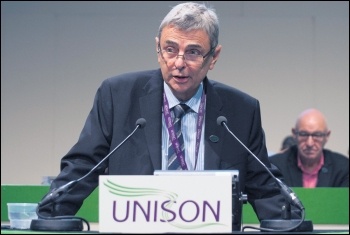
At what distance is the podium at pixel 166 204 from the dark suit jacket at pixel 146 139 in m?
0.61

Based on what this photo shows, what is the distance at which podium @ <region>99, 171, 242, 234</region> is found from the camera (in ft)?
8.62

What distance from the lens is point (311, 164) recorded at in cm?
691

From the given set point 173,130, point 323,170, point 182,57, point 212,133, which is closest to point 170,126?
point 173,130

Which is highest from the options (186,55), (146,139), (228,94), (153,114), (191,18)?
(191,18)

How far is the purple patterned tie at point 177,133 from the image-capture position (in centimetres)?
333

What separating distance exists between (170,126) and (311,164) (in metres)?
3.69

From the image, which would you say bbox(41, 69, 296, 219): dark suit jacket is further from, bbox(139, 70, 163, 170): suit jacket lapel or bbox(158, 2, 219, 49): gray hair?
bbox(158, 2, 219, 49): gray hair

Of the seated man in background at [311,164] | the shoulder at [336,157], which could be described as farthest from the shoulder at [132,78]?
the shoulder at [336,157]

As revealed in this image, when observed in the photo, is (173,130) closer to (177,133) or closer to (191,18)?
(177,133)

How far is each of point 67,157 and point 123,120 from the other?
259 mm

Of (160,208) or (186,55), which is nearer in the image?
(160,208)

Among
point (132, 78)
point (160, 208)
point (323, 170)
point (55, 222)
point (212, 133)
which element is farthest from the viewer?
point (323, 170)

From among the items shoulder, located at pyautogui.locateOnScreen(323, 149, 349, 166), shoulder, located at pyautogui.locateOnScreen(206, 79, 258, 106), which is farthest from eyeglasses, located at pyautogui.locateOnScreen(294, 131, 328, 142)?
shoulder, located at pyautogui.locateOnScreen(206, 79, 258, 106)

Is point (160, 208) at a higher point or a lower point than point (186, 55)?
lower
